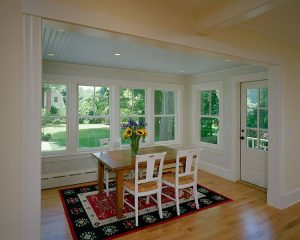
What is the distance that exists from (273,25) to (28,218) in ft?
10.4

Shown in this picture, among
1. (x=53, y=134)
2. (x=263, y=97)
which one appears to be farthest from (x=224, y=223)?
(x=53, y=134)

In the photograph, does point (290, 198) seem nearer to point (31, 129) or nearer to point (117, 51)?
point (117, 51)

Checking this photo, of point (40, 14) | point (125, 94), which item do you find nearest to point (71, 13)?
point (40, 14)

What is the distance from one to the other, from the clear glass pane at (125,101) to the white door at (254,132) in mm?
2492

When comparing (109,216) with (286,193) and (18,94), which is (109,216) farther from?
(286,193)

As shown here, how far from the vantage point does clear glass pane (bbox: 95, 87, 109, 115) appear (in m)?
4.75

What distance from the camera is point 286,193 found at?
11.0 feet

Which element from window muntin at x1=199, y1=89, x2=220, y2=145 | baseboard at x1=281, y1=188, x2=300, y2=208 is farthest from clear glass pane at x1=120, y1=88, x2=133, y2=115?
Result: baseboard at x1=281, y1=188, x2=300, y2=208

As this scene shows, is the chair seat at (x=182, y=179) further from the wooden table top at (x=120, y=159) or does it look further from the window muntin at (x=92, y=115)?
the window muntin at (x=92, y=115)

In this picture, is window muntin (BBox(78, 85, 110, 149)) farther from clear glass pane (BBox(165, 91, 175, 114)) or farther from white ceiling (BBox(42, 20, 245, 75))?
clear glass pane (BBox(165, 91, 175, 114))

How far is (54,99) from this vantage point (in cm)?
433

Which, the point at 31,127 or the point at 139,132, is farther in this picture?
the point at 139,132

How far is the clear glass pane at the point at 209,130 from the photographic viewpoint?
16.9 ft

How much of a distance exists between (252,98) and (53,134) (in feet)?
13.5
